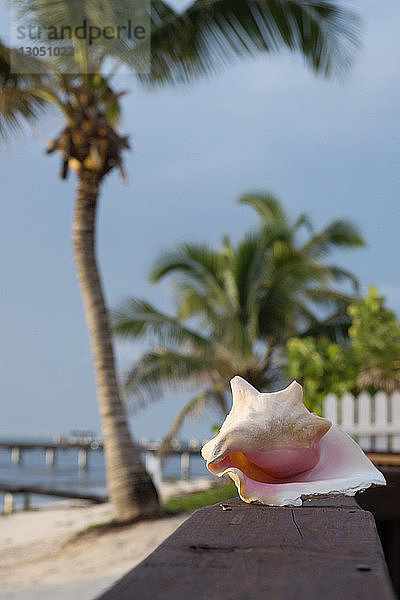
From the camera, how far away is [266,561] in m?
0.95

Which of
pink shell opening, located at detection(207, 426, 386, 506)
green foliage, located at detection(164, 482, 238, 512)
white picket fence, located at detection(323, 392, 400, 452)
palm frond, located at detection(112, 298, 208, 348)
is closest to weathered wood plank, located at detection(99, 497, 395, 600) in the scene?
pink shell opening, located at detection(207, 426, 386, 506)

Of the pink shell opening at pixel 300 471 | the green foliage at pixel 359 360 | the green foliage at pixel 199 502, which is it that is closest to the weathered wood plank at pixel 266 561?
the pink shell opening at pixel 300 471

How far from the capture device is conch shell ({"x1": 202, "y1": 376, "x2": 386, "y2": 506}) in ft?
4.75

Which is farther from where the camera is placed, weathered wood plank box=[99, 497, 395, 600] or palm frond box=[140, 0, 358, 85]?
palm frond box=[140, 0, 358, 85]

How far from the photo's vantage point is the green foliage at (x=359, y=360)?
938cm

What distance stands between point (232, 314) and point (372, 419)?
527 centimetres

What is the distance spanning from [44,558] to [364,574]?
897cm

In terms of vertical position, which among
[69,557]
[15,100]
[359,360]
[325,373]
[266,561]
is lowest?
[69,557]

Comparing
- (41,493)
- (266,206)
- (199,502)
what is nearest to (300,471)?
(199,502)

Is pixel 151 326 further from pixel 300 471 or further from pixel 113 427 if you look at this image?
pixel 300 471

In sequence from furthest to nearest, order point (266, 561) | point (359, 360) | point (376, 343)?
point (359, 360)
point (376, 343)
point (266, 561)

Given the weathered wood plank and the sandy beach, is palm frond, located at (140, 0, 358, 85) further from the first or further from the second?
the weathered wood plank

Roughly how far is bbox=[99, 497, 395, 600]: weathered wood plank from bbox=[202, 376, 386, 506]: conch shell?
0.31ft

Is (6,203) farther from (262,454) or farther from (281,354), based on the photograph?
(262,454)
